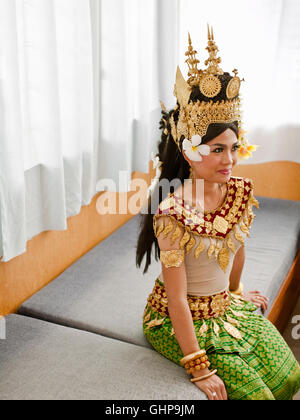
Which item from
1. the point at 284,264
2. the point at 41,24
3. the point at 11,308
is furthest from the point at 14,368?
the point at 284,264

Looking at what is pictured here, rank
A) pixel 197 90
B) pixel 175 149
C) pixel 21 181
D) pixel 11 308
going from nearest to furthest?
pixel 197 90 → pixel 175 149 → pixel 21 181 → pixel 11 308

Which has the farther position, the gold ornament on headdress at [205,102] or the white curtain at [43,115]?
the white curtain at [43,115]

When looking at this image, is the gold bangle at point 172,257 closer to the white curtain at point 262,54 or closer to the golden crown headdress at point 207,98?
the golden crown headdress at point 207,98

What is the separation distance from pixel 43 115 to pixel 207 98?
64 cm

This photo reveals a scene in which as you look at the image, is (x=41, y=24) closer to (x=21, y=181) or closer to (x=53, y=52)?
(x=53, y=52)

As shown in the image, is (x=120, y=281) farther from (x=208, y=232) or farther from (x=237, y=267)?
→ (x=208, y=232)

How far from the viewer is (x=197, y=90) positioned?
1300 millimetres

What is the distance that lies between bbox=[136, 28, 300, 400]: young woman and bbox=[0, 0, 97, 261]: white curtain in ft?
1.38

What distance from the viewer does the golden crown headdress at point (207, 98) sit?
128 centimetres

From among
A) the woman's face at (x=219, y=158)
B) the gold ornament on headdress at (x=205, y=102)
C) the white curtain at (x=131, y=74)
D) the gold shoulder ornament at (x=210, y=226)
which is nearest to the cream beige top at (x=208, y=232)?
the gold shoulder ornament at (x=210, y=226)

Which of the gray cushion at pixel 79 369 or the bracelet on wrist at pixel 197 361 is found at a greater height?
the bracelet on wrist at pixel 197 361

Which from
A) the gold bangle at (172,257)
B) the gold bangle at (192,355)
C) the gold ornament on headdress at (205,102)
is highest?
the gold ornament on headdress at (205,102)

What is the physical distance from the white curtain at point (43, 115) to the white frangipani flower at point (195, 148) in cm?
55

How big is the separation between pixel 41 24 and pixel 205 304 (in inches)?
41.2
